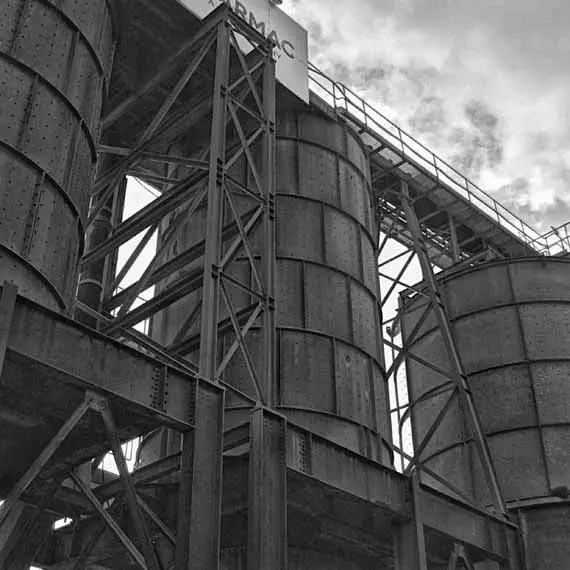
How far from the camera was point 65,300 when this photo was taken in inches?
426

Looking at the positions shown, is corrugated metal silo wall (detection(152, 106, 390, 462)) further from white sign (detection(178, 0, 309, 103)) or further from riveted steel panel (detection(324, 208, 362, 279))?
white sign (detection(178, 0, 309, 103))

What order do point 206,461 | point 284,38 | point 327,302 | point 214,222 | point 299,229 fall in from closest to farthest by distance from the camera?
point 206,461, point 214,222, point 327,302, point 299,229, point 284,38

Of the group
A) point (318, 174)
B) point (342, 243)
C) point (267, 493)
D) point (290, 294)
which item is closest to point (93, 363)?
point (267, 493)

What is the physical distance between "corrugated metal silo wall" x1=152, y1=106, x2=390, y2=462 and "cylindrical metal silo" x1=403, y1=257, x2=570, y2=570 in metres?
3.06

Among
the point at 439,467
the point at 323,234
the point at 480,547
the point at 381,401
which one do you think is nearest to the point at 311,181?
the point at 323,234

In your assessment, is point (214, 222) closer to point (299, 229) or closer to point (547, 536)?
point (299, 229)

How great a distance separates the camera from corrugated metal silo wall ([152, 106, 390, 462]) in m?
14.9

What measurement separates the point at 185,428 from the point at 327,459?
95.1 inches

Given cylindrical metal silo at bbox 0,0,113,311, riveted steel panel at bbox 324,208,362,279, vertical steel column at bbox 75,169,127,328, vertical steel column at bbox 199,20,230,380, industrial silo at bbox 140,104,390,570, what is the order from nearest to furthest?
cylindrical metal silo at bbox 0,0,113,311
vertical steel column at bbox 199,20,230,380
industrial silo at bbox 140,104,390,570
vertical steel column at bbox 75,169,127,328
riveted steel panel at bbox 324,208,362,279

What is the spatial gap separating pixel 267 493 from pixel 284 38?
11.0m

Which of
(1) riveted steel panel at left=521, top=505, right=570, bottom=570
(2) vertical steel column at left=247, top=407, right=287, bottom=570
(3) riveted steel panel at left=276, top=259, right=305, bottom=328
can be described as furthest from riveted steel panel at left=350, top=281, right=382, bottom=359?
(2) vertical steel column at left=247, top=407, right=287, bottom=570

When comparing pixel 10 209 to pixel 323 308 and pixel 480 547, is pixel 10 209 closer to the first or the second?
pixel 323 308

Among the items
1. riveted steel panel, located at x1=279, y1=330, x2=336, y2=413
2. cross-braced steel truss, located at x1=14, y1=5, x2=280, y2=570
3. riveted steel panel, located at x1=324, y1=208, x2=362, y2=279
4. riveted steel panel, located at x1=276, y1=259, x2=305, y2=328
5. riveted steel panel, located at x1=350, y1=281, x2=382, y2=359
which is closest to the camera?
cross-braced steel truss, located at x1=14, y1=5, x2=280, y2=570

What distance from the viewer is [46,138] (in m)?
11.0
